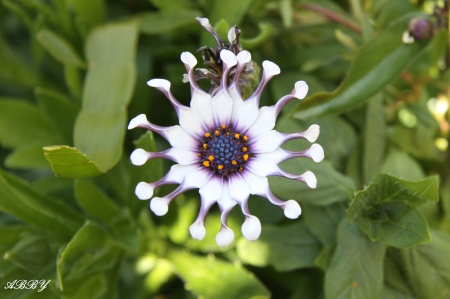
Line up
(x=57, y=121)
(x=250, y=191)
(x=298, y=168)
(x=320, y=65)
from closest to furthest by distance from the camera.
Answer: (x=250, y=191)
(x=298, y=168)
(x=57, y=121)
(x=320, y=65)

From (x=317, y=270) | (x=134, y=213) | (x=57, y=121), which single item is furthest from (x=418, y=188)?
(x=57, y=121)

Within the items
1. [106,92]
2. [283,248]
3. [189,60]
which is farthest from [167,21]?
[283,248]

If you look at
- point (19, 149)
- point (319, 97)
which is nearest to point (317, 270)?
point (319, 97)

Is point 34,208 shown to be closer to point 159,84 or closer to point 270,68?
point 159,84

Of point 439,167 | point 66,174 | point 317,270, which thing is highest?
point 66,174

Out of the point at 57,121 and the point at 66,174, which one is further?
the point at 57,121

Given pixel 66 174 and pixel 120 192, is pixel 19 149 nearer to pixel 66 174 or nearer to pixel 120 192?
pixel 120 192

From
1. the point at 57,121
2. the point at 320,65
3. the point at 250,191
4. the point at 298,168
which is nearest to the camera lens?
the point at 250,191

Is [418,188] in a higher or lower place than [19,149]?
higher
